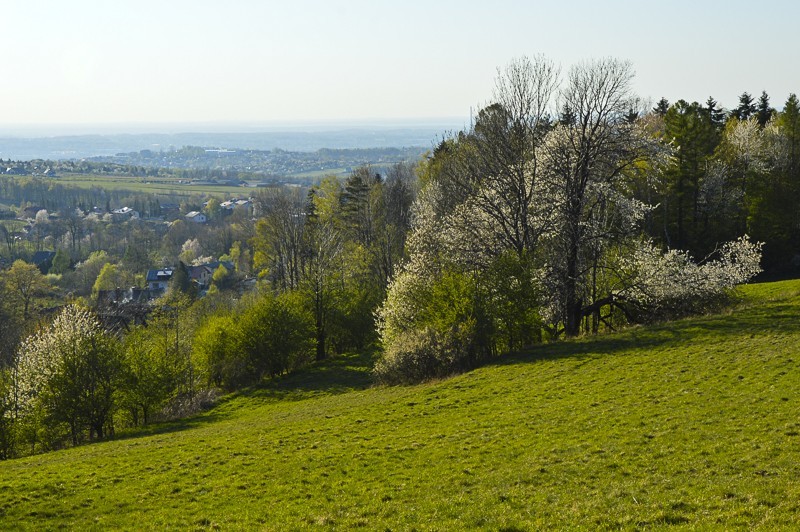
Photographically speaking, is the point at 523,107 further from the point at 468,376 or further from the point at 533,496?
the point at 533,496

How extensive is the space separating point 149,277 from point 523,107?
343ft

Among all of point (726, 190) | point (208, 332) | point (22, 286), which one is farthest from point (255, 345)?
point (22, 286)

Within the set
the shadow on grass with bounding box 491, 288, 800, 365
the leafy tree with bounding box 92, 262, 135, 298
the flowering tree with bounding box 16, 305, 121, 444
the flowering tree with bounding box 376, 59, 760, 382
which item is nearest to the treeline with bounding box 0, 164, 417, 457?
the flowering tree with bounding box 16, 305, 121, 444

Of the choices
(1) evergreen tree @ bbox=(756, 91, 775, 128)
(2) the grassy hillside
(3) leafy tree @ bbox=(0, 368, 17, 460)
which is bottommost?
(3) leafy tree @ bbox=(0, 368, 17, 460)

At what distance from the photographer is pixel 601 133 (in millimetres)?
34625

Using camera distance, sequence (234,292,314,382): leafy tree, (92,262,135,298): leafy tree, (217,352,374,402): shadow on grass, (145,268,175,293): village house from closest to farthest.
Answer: (217,352,374,402): shadow on grass
(234,292,314,382): leafy tree
(92,262,135,298): leafy tree
(145,268,175,293): village house

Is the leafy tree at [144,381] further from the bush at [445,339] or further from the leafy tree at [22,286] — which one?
the leafy tree at [22,286]

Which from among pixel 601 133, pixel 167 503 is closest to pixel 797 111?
pixel 601 133

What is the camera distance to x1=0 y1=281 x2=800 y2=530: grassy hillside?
42.3ft

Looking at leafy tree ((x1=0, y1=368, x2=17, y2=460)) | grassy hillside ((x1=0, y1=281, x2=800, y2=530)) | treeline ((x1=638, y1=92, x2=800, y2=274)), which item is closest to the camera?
grassy hillside ((x1=0, y1=281, x2=800, y2=530))

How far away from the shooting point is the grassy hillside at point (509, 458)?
1291 centimetres

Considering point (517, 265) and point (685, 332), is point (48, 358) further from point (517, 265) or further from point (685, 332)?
point (685, 332)

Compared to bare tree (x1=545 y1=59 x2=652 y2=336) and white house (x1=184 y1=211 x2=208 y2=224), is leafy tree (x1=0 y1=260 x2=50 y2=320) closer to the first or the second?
bare tree (x1=545 y1=59 x2=652 y2=336)

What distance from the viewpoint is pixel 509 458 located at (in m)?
17.2
